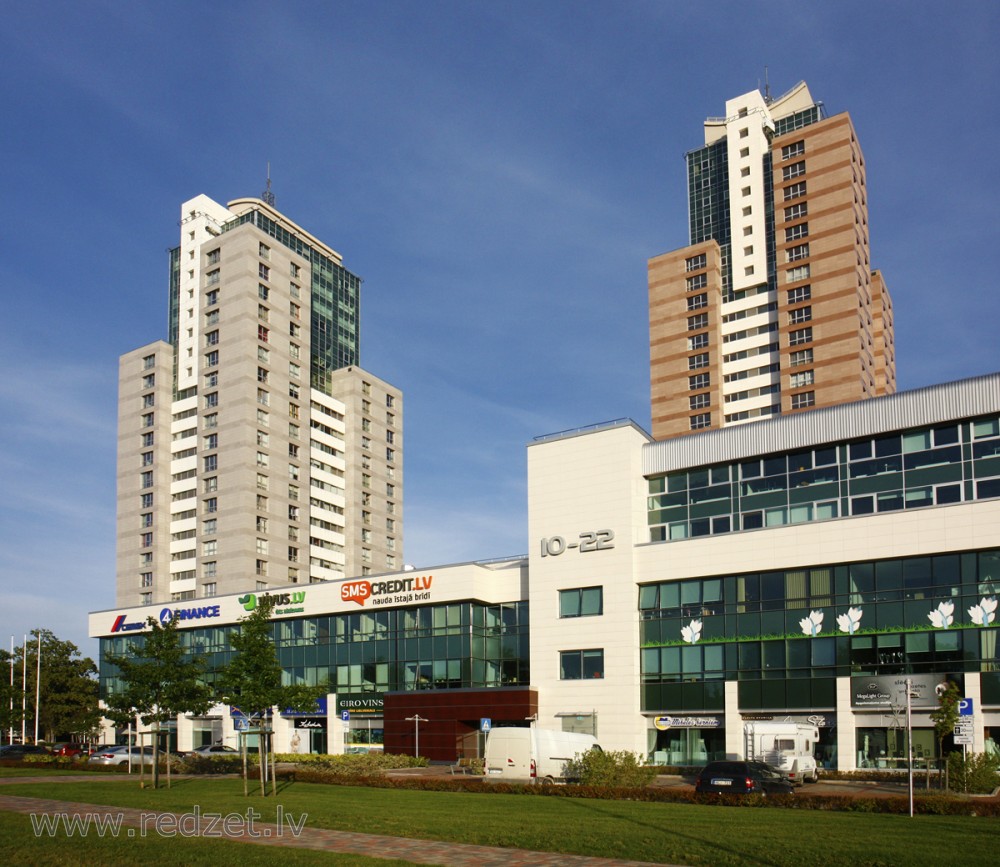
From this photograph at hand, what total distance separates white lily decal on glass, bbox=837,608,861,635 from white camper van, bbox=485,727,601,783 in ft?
44.3

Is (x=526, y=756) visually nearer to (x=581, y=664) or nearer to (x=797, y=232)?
(x=581, y=664)

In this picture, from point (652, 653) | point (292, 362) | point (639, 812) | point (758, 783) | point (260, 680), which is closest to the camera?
point (639, 812)

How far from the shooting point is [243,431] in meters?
102

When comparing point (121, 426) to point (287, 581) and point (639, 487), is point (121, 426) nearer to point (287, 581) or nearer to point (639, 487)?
point (287, 581)

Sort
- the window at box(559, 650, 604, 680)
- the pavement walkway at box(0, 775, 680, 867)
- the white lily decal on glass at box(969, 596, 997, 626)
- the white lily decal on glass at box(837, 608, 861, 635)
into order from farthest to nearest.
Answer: the window at box(559, 650, 604, 680) < the white lily decal on glass at box(837, 608, 861, 635) < the white lily decal on glass at box(969, 596, 997, 626) < the pavement walkway at box(0, 775, 680, 867)

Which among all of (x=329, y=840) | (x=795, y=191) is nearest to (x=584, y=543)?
(x=329, y=840)

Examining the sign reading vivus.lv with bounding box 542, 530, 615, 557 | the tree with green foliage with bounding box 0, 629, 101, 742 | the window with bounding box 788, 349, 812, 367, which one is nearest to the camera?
the sign reading vivus.lv with bounding box 542, 530, 615, 557

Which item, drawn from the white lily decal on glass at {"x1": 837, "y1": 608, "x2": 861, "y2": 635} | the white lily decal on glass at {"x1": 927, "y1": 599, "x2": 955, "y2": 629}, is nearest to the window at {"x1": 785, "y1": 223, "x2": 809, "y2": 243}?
the white lily decal on glass at {"x1": 837, "y1": 608, "x2": 861, "y2": 635}

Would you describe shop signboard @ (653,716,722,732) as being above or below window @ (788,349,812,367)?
below

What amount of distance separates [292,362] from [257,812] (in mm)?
85235

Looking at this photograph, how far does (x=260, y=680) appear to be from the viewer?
3881cm

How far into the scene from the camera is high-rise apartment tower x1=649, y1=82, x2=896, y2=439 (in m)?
101

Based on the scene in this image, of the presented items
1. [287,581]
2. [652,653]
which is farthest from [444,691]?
[287,581]

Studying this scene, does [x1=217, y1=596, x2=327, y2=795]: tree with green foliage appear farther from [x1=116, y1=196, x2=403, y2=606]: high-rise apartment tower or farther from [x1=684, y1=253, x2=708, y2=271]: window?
[x1=684, y1=253, x2=708, y2=271]: window
